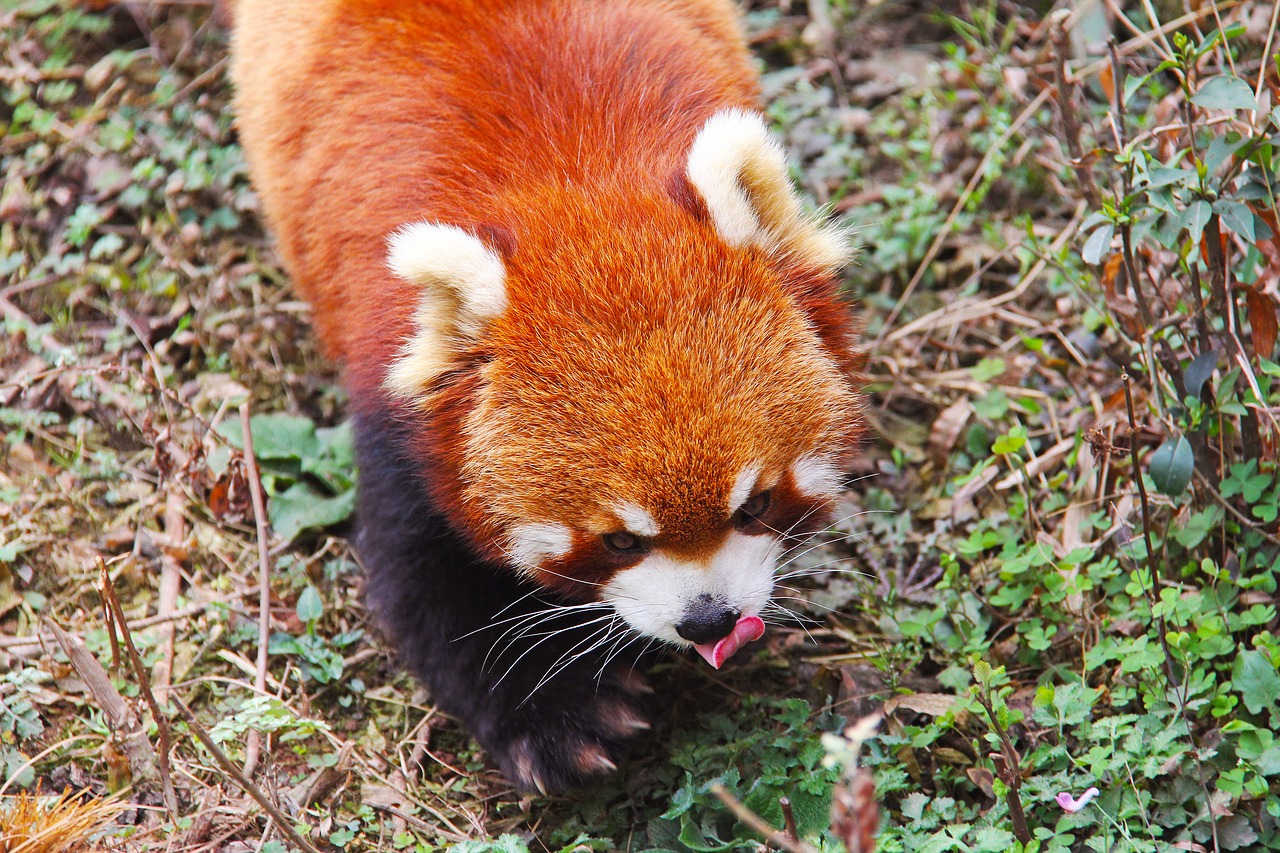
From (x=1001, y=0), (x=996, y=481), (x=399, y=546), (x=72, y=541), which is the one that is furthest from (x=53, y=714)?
(x=1001, y=0)

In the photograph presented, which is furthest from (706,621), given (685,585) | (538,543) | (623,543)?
(538,543)

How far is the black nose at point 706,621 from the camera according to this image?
251 cm

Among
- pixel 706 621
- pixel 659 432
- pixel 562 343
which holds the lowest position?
pixel 706 621

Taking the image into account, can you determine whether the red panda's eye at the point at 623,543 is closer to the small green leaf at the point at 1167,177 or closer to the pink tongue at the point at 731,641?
the pink tongue at the point at 731,641

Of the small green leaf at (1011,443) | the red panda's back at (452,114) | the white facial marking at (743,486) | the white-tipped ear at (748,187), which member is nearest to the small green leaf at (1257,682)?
the small green leaf at (1011,443)

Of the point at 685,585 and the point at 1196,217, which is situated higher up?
the point at 1196,217

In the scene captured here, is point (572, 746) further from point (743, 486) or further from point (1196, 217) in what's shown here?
point (1196, 217)

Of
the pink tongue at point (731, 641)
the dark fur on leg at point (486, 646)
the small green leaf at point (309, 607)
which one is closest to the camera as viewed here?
the pink tongue at point (731, 641)

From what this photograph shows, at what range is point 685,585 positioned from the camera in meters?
2.51

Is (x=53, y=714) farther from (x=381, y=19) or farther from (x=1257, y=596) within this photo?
(x=1257, y=596)

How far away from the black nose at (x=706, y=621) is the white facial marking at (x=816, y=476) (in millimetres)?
321

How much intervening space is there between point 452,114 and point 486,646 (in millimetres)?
1294

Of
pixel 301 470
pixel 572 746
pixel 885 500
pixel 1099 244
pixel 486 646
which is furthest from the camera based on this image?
pixel 301 470

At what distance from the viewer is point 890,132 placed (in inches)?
173
